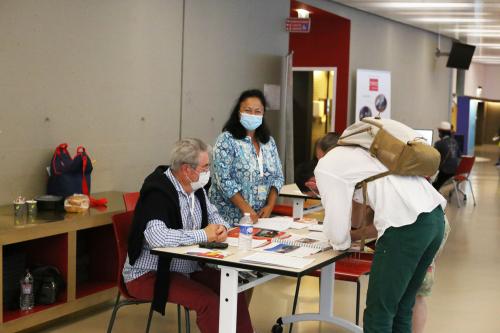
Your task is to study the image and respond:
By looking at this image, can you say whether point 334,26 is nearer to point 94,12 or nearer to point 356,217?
point 94,12

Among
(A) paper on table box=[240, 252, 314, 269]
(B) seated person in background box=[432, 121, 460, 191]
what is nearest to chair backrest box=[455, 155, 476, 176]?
(B) seated person in background box=[432, 121, 460, 191]

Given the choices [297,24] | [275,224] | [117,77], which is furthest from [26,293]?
[297,24]

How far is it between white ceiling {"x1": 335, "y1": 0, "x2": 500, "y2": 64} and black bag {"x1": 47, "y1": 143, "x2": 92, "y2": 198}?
265 inches

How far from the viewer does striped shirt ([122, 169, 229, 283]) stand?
3.68 m

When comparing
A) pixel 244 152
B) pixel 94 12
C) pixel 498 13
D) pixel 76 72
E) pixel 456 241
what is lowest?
pixel 456 241

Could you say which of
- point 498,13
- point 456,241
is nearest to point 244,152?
point 456,241

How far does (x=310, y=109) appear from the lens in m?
13.4

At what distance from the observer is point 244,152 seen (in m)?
4.97

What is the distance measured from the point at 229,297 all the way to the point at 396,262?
2.68 feet

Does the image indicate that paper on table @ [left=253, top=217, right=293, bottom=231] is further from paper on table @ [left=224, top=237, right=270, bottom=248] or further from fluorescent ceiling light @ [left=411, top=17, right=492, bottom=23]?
fluorescent ceiling light @ [left=411, top=17, right=492, bottom=23]

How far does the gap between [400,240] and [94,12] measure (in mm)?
3728

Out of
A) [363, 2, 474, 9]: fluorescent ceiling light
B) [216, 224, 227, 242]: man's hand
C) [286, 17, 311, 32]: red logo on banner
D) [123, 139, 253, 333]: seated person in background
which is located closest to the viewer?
→ [123, 139, 253, 333]: seated person in background

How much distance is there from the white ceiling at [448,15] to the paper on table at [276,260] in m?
8.33

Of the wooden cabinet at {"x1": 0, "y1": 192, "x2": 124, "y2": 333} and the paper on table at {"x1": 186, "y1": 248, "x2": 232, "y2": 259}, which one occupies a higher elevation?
the paper on table at {"x1": 186, "y1": 248, "x2": 232, "y2": 259}
